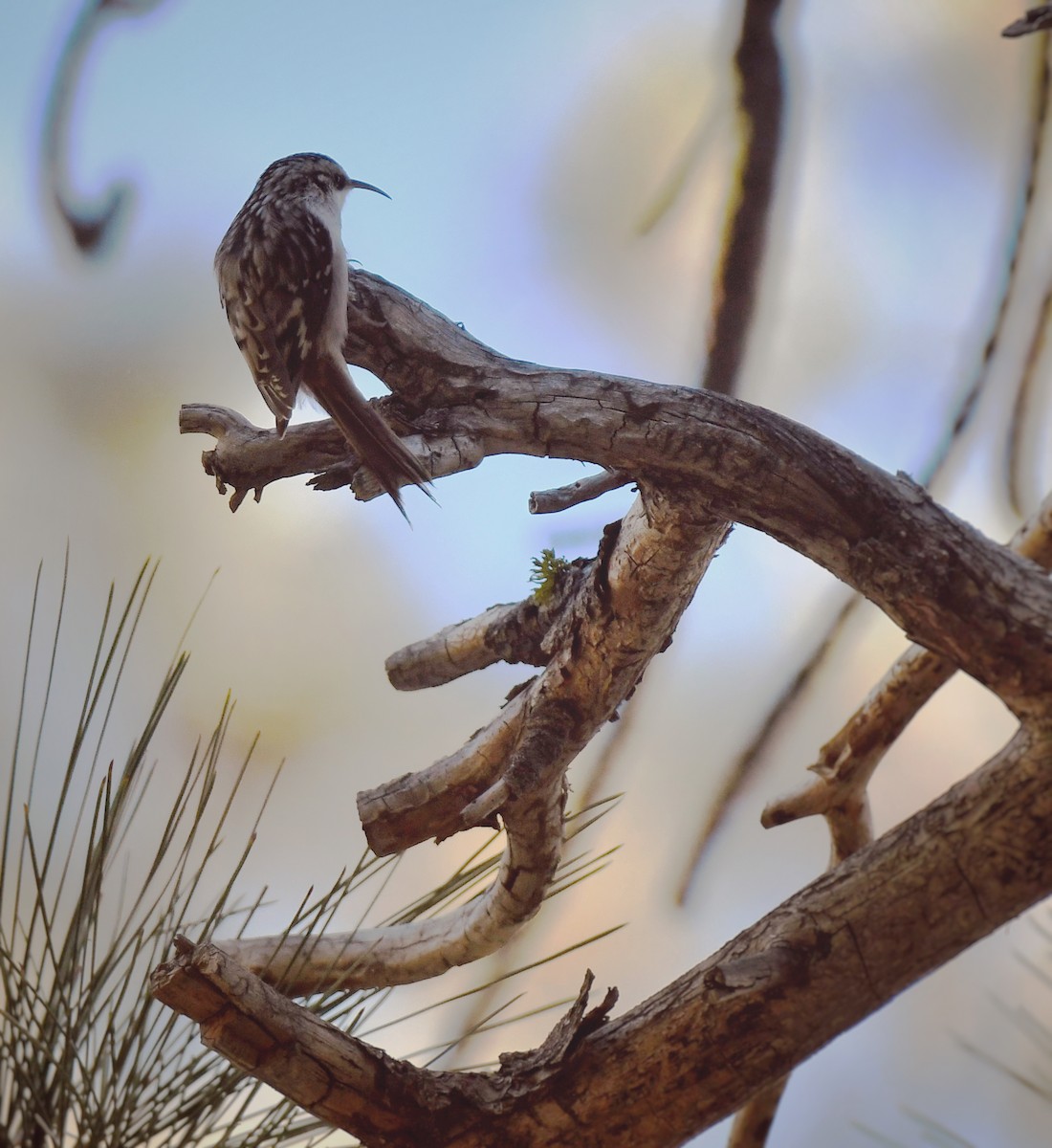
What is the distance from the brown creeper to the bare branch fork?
0.02m

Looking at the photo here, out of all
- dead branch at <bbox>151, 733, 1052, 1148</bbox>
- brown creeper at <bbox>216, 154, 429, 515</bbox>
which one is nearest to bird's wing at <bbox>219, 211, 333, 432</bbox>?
brown creeper at <bbox>216, 154, 429, 515</bbox>

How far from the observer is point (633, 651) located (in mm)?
983

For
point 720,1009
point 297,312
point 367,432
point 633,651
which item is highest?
point 297,312

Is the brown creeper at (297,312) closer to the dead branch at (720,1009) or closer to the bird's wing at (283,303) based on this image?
the bird's wing at (283,303)

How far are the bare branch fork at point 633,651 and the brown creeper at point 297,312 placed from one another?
2 cm

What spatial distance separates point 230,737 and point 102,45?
106 cm

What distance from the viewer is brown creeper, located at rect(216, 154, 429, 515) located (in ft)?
2.83

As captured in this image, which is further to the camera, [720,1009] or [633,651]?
[633,651]

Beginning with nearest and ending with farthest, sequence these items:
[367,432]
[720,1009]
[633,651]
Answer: [720,1009]
[367,432]
[633,651]

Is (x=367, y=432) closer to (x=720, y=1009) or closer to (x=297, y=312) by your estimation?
(x=297, y=312)

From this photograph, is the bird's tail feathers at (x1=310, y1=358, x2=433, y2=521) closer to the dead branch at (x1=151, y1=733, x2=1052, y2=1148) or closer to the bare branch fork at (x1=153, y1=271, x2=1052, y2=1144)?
the bare branch fork at (x1=153, y1=271, x2=1052, y2=1144)

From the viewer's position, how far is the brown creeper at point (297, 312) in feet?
2.83

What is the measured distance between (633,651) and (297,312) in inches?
17.4

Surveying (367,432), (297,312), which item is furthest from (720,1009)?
(297,312)
